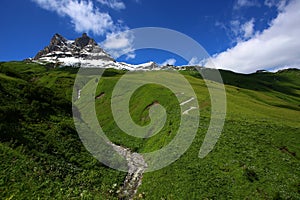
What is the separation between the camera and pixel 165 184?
28.9m

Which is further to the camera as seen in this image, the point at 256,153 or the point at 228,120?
the point at 228,120

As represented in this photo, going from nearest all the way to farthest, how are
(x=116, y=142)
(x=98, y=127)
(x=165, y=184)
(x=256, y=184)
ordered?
(x=256, y=184) < (x=165, y=184) < (x=116, y=142) < (x=98, y=127)

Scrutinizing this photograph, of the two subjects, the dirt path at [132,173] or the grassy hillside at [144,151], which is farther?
the dirt path at [132,173]

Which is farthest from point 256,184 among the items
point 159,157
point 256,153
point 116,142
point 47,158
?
point 116,142

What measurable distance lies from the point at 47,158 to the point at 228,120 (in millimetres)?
31846

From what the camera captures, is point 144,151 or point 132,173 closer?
point 132,173

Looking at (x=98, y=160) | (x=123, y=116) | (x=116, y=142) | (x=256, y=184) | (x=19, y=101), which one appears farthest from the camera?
(x=123, y=116)

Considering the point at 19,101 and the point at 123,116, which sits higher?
the point at 19,101

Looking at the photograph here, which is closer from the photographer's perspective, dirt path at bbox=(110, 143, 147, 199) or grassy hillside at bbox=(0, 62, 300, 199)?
grassy hillside at bbox=(0, 62, 300, 199)

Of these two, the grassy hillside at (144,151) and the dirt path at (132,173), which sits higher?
the grassy hillside at (144,151)

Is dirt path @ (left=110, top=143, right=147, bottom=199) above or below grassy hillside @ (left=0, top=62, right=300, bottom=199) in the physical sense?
below

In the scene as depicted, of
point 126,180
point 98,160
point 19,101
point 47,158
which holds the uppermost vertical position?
Answer: point 19,101

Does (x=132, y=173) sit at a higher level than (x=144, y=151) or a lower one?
lower

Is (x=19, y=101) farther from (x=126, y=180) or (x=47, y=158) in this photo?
(x=126, y=180)
